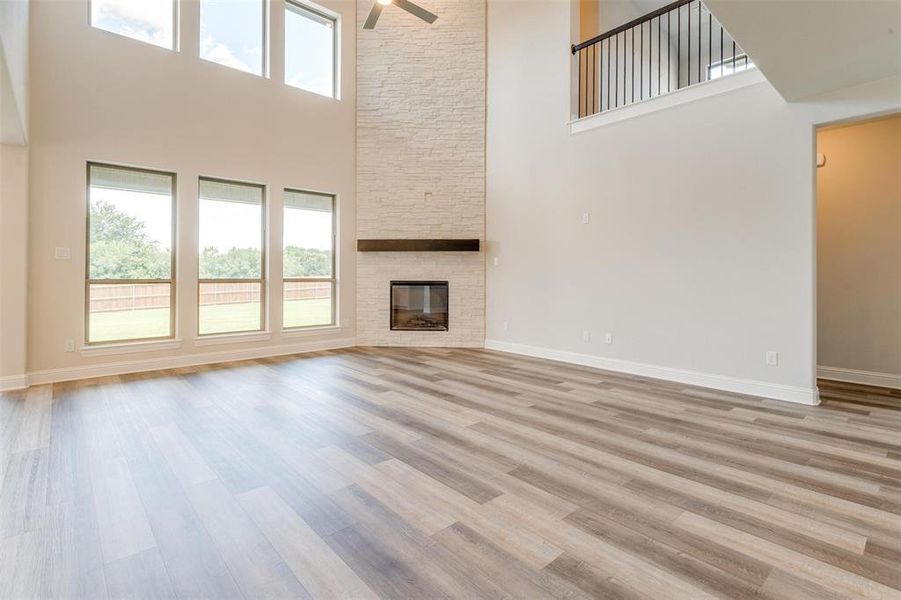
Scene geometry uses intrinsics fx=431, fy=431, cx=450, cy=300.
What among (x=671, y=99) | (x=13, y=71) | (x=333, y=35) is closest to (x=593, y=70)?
(x=671, y=99)

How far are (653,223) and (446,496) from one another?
421cm

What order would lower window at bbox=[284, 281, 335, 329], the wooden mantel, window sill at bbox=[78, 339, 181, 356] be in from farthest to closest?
the wooden mantel
lower window at bbox=[284, 281, 335, 329]
window sill at bbox=[78, 339, 181, 356]

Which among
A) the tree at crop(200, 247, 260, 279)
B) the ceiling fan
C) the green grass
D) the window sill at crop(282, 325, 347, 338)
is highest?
the ceiling fan

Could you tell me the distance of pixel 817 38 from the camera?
2977mm

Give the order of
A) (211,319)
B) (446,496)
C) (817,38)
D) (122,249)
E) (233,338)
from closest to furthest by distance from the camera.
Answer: (446,496), (817,38), (122,249), (211,319), (233,338)

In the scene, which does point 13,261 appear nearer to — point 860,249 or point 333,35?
point 333,35

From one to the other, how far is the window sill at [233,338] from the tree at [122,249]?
93 centimetres

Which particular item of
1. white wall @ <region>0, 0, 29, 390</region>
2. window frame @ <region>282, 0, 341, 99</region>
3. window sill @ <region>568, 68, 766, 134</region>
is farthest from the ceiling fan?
white wall @ <region>0, 0, 29, 390</region>

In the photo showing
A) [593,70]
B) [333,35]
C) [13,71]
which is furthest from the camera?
[333,35]

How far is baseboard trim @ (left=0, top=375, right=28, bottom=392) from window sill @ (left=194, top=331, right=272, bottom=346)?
5.38 ft

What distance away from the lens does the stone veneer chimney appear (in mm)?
7184

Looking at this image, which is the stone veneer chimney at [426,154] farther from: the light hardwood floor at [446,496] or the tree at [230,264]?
the light hardwood floor at [446,496]

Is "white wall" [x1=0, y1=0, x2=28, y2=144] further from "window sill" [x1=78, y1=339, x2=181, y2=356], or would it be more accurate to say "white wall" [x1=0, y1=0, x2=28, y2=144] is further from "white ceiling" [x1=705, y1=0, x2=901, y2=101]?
"white ceiling" [x1=705, y1=0, x2=901, y2=101]

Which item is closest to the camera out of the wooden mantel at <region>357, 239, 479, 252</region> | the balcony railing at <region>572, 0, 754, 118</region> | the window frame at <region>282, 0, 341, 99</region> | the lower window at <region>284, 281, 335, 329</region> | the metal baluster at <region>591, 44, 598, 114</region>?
the balcony railing at <region>572, 0, 754, 118</region>
